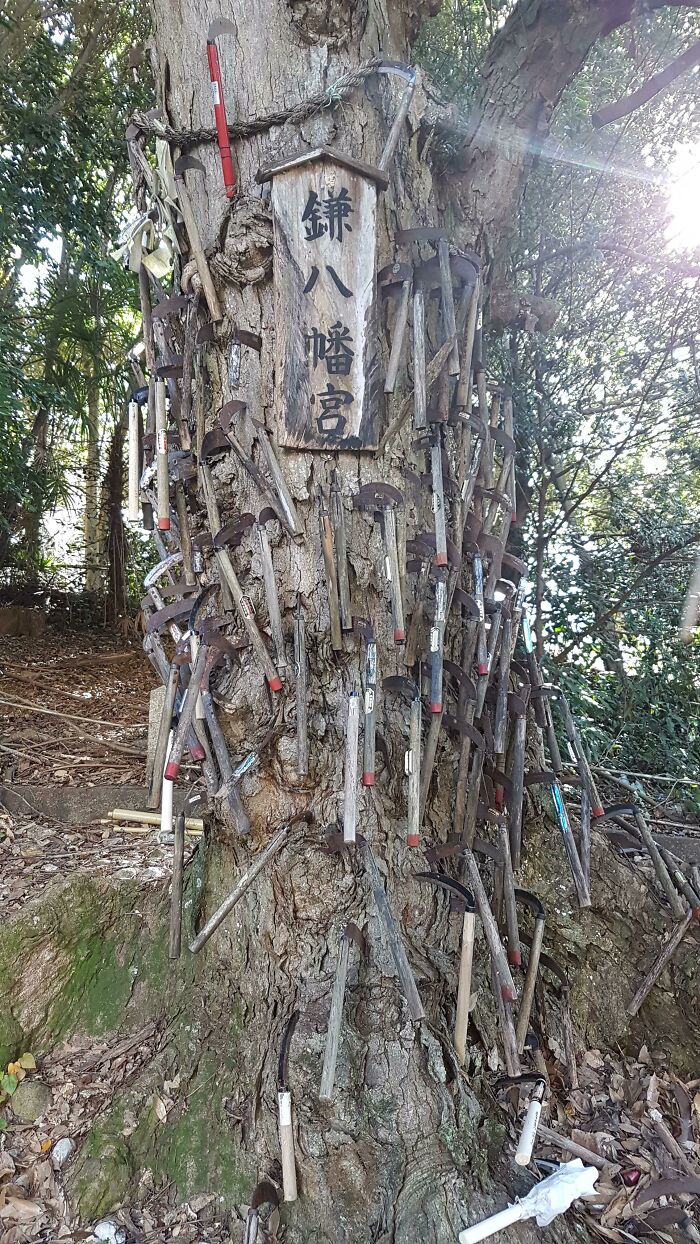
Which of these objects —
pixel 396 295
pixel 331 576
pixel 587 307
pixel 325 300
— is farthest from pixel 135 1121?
pixel 587 307

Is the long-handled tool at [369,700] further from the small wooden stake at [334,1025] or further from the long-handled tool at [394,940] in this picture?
the small wooden stake at [334,1025]

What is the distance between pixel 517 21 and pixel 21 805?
345 cm

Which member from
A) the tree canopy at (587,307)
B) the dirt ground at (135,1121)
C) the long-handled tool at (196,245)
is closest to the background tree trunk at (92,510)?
the tree canopy at (587,307)

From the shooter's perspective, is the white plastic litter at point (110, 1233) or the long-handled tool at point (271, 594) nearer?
the white plastic litter at point (110, 1233)

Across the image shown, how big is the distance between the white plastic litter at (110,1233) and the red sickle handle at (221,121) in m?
2.50

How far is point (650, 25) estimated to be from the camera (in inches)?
131

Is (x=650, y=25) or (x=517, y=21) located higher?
(x=650, y=25)

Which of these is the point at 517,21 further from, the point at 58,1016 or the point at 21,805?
the point at 21,805

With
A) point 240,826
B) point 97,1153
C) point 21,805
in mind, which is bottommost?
point 97,1153

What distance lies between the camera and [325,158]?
165cm

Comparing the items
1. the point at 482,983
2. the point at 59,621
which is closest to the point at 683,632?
the point at 482,983

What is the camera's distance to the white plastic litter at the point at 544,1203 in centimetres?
151

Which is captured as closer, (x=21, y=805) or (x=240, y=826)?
(x=240, y=826)

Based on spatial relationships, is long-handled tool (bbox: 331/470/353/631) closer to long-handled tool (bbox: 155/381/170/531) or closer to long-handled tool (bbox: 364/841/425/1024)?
long-handled tool (bbox: 155/381/170/531)
